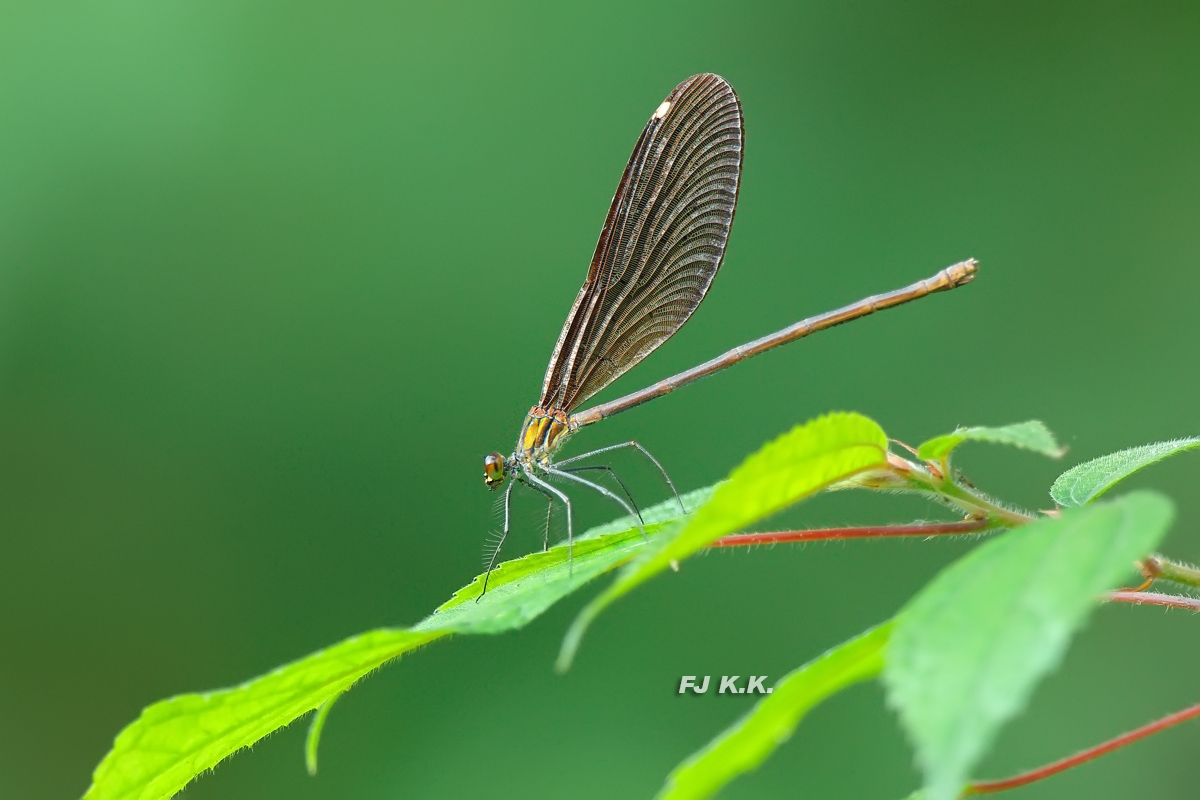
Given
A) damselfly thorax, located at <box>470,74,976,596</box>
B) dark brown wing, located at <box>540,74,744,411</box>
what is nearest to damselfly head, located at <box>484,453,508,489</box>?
damselfly thorax, located at <box>470,74,976,596</box>

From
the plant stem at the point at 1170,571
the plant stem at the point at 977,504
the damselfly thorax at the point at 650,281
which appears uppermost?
the damselfly thorax at the point at 650,281

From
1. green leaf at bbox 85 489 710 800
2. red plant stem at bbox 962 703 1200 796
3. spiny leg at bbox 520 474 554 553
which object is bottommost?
red plant stem at bbox 962 703 1200 796

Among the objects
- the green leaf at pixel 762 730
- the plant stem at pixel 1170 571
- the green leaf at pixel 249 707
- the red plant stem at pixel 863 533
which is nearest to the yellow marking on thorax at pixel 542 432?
the red plant stem at pixel 863 533

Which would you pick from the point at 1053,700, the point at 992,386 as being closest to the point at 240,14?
the point at 992,386

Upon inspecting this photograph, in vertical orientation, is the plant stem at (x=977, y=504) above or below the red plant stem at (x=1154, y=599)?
above

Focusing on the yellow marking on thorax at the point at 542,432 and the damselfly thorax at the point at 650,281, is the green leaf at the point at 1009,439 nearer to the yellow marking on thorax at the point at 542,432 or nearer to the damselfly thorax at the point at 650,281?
the damselfly thorax at the point at 650,281

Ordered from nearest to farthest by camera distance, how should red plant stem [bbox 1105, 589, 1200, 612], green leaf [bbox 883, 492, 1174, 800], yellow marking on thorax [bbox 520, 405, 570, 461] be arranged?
green leaf [bbox 883, 492, 1174, 800], red plant stem [bbox 1105, 589, 1200, 612], yellow marking on thorax [bbox 520, 405, 570, 461]

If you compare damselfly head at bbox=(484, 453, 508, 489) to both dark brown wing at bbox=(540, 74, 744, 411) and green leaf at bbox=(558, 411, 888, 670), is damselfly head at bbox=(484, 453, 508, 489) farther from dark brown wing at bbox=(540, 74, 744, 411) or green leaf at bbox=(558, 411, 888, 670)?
green leaf at bbox=(558, 411, 888, 670)
